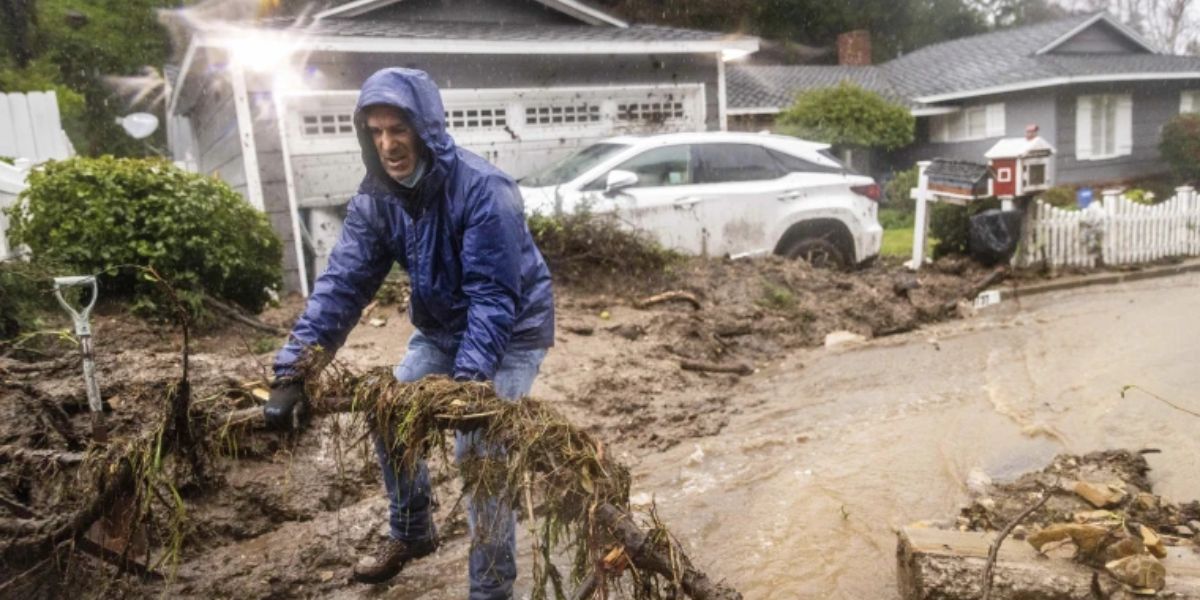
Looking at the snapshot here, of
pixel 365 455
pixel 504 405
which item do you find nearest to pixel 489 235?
pixel 504 405

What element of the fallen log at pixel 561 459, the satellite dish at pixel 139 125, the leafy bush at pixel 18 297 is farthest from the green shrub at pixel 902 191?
A: the fallen log at pixel 561 459

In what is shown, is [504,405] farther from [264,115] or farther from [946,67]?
[946,67]

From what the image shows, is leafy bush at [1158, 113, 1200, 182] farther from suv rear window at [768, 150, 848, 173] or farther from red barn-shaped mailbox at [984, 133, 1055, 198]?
suv rear window at [768, 150, 848, 173]

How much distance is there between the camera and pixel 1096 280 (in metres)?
9.23

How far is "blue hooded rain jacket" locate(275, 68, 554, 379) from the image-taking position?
260 centimetres

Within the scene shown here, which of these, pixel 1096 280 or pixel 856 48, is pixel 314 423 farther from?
pixel 856 48

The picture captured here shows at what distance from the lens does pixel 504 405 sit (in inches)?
93.4

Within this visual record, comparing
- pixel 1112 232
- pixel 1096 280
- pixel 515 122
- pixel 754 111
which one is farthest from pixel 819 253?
pixel 754 111

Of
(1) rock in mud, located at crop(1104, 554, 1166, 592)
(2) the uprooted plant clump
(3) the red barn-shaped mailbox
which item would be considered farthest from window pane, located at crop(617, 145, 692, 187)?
(1) rock in mud, located at crop(1104, 554, 1166, 592)

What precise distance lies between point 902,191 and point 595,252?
1295 centimetres

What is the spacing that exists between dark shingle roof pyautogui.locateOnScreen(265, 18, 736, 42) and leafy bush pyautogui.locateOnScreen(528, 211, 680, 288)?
3494 mm

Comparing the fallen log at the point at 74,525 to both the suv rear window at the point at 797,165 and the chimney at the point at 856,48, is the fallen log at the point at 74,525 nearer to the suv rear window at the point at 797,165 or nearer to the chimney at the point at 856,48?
the suv rear window at the point at 797,165

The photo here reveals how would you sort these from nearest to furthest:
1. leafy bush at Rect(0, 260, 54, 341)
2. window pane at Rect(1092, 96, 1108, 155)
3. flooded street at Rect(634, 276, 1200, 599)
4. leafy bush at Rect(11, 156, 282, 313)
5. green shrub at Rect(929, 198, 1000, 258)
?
flooded street at Rect(634, 276, 1200, 599)
leafy bush at Rect(0, 260, 54, 341)
leafy bush at Rect(11, 156, 282, 313)
green shrub at Rect(929, 198, 1000, 258)
window pane at Rect(1092, 96, 1108, 155)

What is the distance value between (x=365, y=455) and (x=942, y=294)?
295 inches
